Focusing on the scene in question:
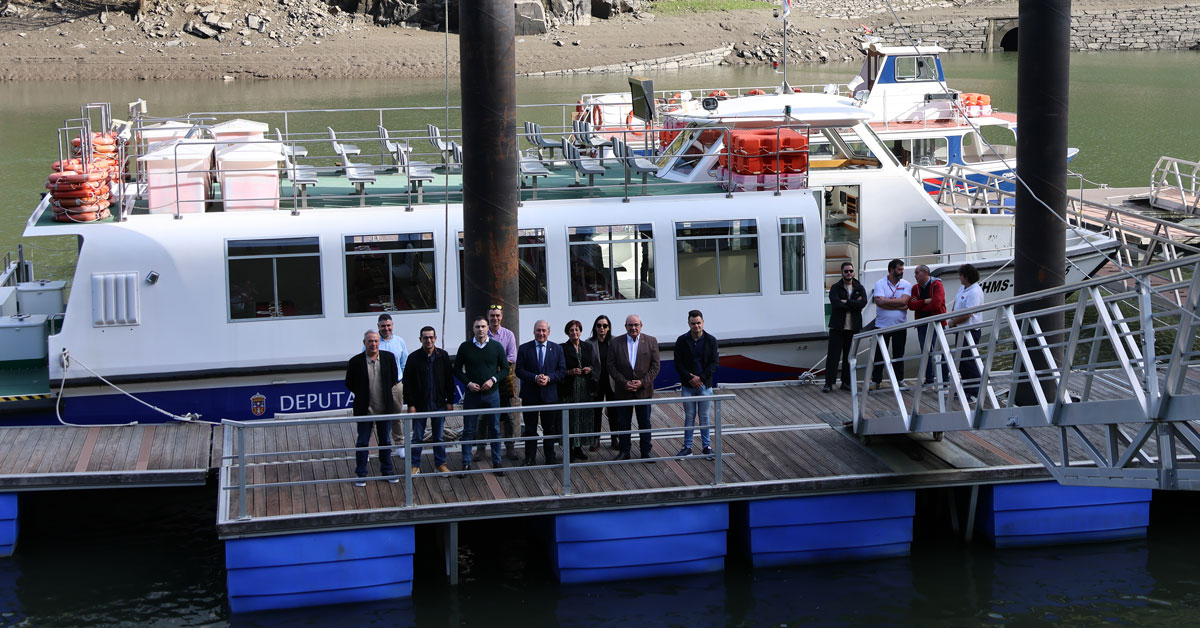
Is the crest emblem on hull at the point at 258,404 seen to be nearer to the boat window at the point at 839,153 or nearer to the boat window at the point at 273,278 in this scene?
the boat window at the point at 273,278

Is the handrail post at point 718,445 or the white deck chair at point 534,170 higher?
the white deck chair at point 534,170

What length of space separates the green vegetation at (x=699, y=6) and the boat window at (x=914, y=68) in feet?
Result: 164

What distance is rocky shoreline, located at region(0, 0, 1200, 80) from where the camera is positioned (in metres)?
64.8

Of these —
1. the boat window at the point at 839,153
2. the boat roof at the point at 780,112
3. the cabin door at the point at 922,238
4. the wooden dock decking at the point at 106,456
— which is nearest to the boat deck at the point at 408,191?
the boat roof at the point at 780,112

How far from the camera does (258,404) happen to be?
15680mm

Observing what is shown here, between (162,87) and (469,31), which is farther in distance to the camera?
(162,87)

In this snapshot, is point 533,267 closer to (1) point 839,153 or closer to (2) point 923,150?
(1) point 839,153

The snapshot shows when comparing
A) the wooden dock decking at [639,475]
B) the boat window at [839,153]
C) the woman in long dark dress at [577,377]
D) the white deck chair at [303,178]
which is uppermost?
the boat window at [839,153]

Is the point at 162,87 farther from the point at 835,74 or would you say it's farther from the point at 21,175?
the point at 835,74

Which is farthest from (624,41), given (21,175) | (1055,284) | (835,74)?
(1055,284)

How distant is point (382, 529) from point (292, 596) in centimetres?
99

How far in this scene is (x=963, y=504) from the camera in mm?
13828

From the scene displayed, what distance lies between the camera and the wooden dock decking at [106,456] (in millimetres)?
13102

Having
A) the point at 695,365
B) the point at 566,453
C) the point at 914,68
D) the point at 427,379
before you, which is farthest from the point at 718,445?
the point at 914,68
